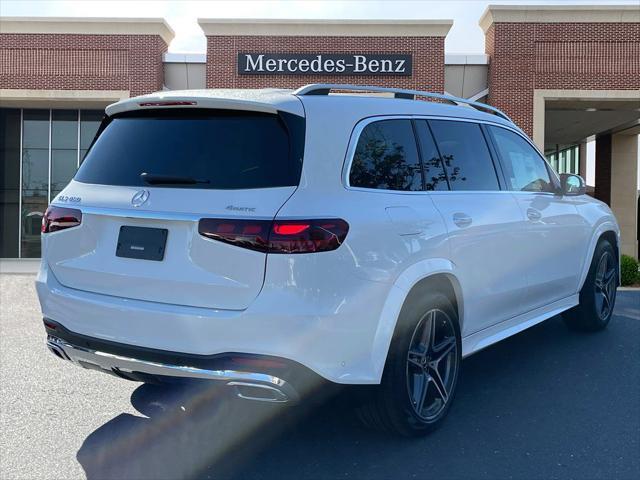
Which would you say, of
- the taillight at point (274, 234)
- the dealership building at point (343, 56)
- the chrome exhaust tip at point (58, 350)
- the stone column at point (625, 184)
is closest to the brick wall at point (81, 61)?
the dealership building at point (343, 56)

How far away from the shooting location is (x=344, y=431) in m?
3.81

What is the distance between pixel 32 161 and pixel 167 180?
20010 millimetres

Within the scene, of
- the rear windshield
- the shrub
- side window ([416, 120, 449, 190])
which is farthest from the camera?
the shrub

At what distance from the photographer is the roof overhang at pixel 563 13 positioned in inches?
740

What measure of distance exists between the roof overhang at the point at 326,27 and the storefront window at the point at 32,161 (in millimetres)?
5320

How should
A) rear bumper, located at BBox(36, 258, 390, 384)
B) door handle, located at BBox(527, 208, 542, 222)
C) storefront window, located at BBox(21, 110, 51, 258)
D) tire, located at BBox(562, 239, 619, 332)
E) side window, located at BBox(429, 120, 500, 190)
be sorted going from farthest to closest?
storefront window, located at BBox(21, 110, 51, 258) < tire, located at BBox(562, 239, 619, 332) < door handle, located at BBox(527, 208, 542, 222) < side window, located at BBox(429, 120, 500, 190) < rear bumper, located at BBox(36, 258, 390, 384)

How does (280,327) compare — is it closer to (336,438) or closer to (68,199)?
(336,438)

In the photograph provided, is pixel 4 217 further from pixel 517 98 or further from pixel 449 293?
pixel 449 293

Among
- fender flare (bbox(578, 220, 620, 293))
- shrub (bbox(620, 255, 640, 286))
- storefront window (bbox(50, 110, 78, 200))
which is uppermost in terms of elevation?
storefront window (bbox(50, 110, 78, 200))

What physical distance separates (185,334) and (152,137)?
111 cm

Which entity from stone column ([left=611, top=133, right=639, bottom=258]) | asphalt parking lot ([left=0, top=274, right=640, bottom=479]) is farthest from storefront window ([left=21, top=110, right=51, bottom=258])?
stone column ([left=611, top=133, right=639, bottom=258])

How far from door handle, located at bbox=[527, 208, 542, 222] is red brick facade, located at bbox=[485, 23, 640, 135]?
15068 mm

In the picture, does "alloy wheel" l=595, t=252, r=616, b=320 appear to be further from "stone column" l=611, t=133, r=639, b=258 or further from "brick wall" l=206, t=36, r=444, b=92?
"stone column" l=611, t=133, r=639, b=258

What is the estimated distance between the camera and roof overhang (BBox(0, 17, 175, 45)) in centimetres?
1891
